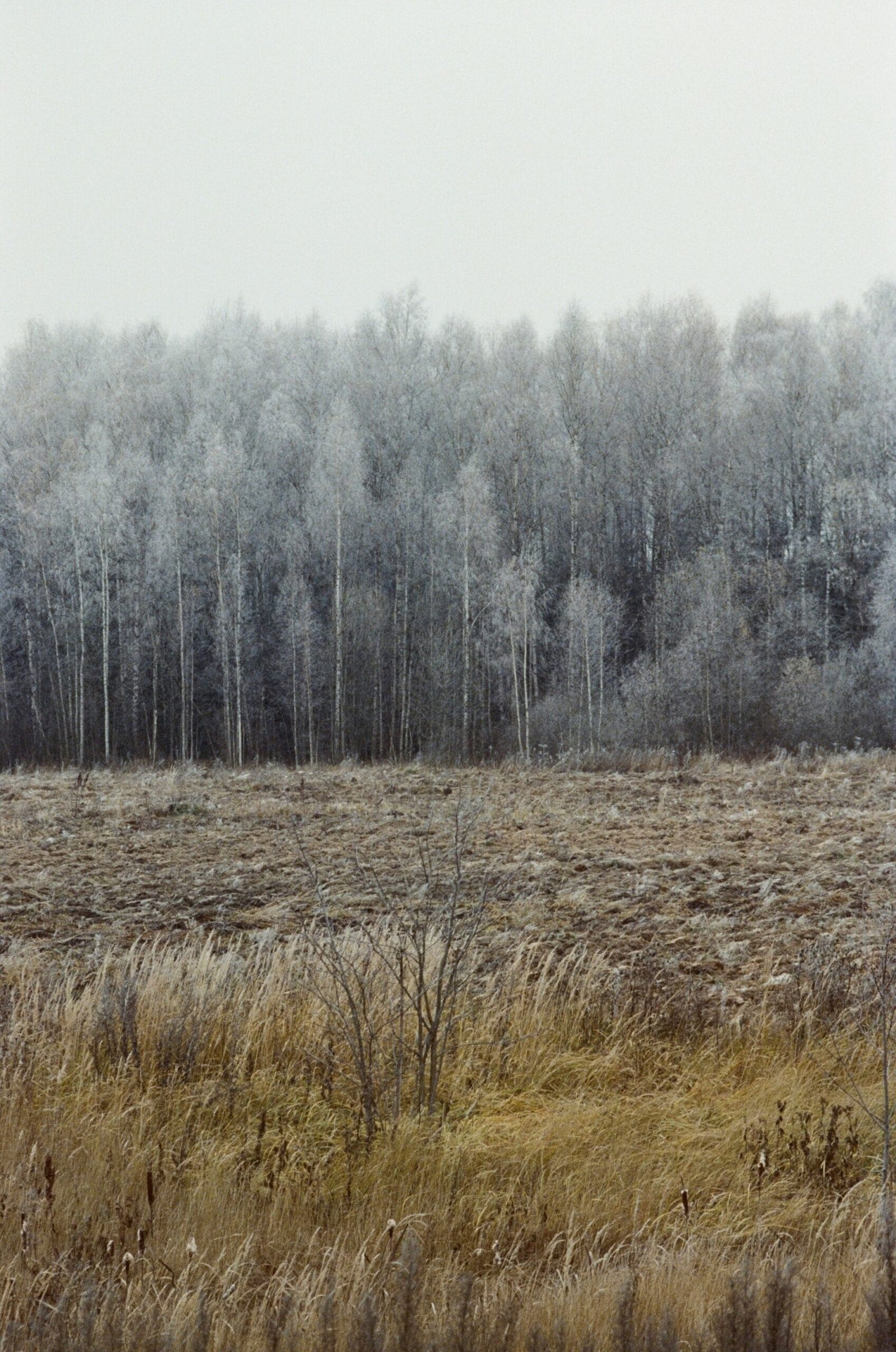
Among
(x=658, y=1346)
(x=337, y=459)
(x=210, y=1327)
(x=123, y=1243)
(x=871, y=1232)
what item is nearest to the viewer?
(x=658, y=1346)

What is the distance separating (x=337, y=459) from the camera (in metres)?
30.4

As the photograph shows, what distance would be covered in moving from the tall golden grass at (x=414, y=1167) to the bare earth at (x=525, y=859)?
0.98m

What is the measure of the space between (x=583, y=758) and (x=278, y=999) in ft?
56.1

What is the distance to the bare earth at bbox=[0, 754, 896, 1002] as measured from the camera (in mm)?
7242

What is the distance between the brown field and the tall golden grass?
2 centimetres

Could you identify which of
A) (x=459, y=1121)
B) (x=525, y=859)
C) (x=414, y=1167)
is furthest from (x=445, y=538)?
(x=414, y=1167)

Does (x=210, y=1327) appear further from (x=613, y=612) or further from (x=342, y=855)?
(x=613, y=612)

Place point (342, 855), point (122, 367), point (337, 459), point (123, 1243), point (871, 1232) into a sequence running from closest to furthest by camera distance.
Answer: point (123, 1243) → point (871, 1232) → point (342, 855) → point (337, 459) → point (122, 367)

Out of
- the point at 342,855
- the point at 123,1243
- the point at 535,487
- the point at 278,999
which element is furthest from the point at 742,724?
the point at 123,1243

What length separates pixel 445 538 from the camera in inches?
1272

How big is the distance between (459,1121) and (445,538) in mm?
28609

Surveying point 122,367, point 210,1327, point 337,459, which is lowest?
point 210,1327

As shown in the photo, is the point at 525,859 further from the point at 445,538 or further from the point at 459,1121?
the point at 445,538

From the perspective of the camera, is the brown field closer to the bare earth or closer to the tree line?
the bare earth
